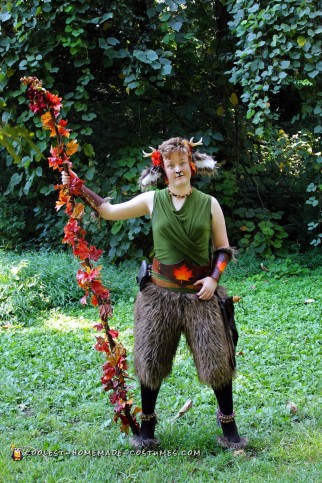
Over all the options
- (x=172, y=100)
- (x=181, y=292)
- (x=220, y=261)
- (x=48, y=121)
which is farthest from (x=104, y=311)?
(x=172, y=100)

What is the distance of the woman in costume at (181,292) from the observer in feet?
9.55

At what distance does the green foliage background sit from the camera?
18.9 ft

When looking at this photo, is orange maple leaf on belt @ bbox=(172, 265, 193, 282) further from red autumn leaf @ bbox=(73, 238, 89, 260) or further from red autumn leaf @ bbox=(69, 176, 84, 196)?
red autumn leaf @ bbox=(69, 176, 84, 196)

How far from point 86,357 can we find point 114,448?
1.32 m

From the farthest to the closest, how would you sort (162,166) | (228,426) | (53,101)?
(162,166), (228,426), (53,101)

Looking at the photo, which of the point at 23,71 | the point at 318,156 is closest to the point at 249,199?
the point at 318,156

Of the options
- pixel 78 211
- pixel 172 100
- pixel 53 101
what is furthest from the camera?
pixel 172 100

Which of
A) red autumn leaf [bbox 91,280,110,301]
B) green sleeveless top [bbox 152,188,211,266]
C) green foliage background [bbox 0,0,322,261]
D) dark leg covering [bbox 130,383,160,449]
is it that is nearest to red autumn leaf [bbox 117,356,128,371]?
dark leg covering [bbox 130,383,160,449]

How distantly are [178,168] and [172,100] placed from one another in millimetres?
4624

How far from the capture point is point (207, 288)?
9.56 feet

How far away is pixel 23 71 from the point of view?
649 cm

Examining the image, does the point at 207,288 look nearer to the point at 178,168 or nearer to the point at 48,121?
the point at 178,168

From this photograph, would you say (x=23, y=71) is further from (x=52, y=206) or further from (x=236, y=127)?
(x=236, y=127)

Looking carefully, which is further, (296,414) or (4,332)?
(4,332)
